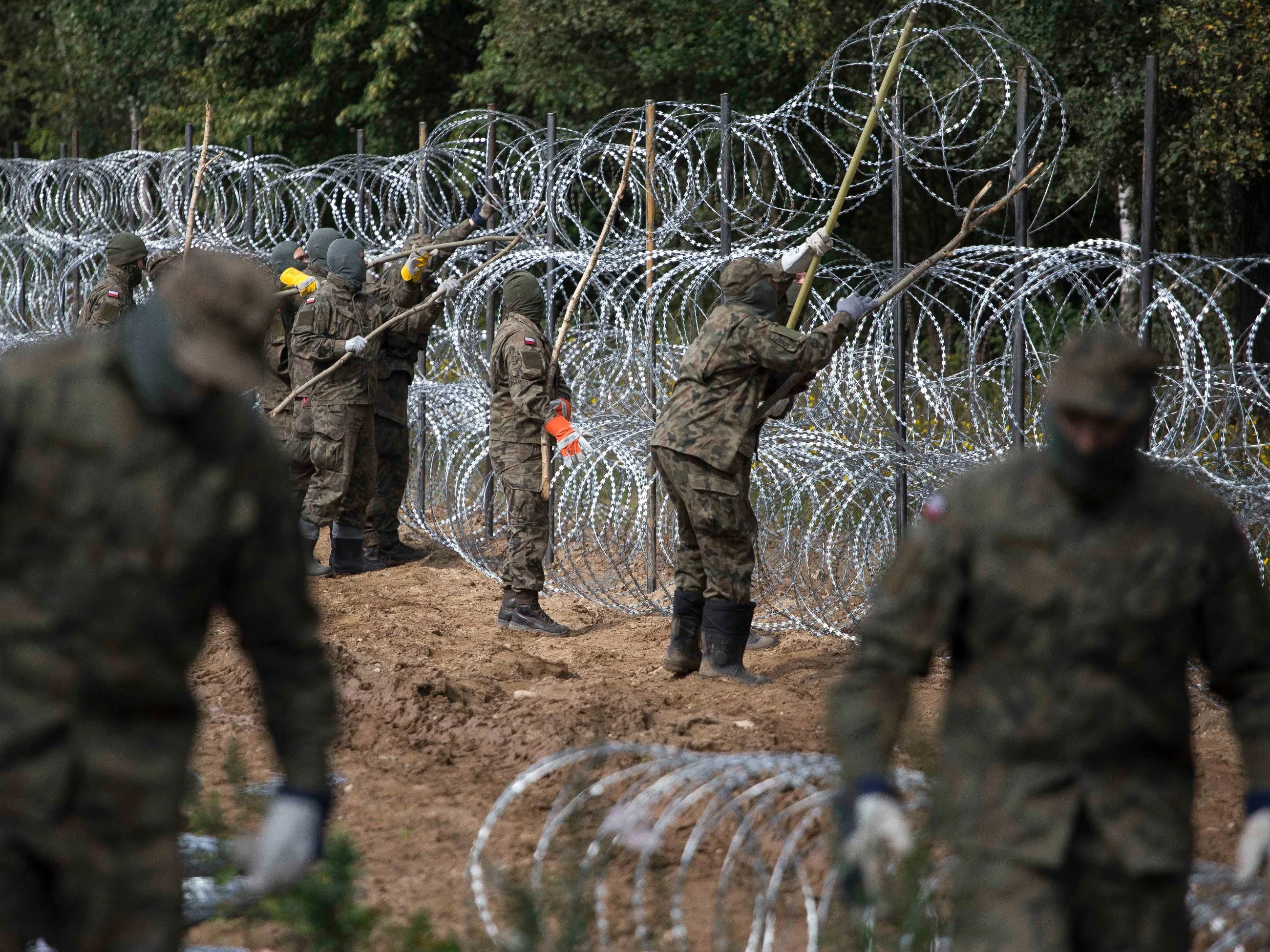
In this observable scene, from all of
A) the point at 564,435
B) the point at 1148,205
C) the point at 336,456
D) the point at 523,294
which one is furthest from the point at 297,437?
the point at 1148,205

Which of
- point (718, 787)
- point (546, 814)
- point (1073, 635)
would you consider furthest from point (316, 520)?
point (1073, 635)

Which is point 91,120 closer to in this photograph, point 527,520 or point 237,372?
point 527,520

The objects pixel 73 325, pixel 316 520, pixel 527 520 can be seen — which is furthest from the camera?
pixel 73 325

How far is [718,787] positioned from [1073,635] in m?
0.93

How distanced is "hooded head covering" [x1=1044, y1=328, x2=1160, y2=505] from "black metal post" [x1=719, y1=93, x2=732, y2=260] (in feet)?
18.0

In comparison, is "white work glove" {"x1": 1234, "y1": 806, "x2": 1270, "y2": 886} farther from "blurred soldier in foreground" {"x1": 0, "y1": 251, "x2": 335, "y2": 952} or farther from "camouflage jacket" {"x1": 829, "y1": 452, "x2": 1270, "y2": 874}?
"blurred soldier in foreground" {"x1": 0, "y1": 251, "x2": 335, "y2": 952}

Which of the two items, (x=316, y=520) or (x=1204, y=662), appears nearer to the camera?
(x=1204, y=662)

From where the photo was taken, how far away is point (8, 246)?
16.3m

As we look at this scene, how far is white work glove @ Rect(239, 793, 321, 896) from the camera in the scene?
8.95 feet

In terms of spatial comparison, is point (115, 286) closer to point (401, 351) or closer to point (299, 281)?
point (299, 281)

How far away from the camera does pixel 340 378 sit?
9727 mm

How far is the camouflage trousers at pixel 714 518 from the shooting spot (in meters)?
6.96

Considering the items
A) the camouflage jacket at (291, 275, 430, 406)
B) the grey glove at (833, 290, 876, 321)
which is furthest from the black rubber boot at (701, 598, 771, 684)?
the camouflage jacket at (291, 275, 430, 406)

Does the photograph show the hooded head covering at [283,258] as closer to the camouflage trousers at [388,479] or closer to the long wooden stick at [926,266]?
the camouflage trousers at [388,479]
